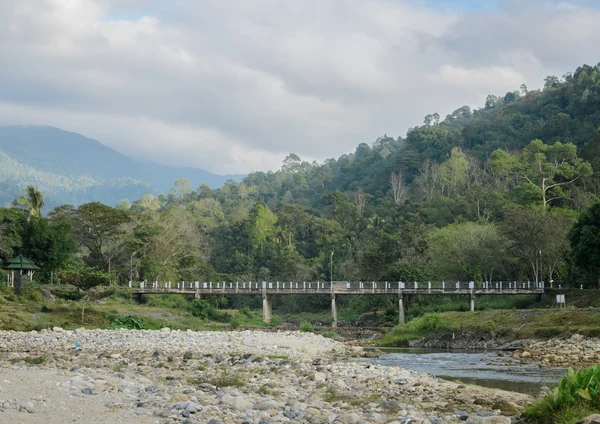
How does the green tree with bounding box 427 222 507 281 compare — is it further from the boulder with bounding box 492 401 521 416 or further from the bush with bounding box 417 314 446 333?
the boulder with bounding box 492 401 521 416

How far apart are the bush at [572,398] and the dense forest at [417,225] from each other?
37.2m

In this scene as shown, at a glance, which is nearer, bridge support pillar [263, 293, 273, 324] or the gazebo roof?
the gazebo roof

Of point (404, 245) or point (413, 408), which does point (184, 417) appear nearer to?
point (413, 408)

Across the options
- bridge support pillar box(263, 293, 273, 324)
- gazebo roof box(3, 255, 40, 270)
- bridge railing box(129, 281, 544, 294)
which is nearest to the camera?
gazebo roof box(3, 255, 40, 270)

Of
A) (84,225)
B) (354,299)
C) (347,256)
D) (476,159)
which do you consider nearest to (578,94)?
(476,159)

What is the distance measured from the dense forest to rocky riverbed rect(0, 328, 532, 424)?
956 inches

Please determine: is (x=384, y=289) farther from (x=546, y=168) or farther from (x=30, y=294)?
(x=546, y=168)

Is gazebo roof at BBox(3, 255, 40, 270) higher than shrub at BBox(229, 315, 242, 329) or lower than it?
higher

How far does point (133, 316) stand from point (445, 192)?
7412cm

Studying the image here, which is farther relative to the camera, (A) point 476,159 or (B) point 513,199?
(A) point 476,159

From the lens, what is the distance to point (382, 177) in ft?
435

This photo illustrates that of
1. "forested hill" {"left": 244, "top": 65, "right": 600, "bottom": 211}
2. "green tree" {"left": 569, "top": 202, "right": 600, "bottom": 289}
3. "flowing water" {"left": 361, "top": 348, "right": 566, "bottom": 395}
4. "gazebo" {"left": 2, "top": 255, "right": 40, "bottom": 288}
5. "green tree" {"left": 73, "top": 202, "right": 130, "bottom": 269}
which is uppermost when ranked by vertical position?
"forested hill" {"left": 244, "top": 65, "right": 600, "bottom": 211}

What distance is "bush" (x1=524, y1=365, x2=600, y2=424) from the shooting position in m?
9.36

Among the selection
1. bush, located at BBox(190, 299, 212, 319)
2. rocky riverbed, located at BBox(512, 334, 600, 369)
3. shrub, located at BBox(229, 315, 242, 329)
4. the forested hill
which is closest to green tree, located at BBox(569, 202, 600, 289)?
rocky riverbed, located at BBox(512, 334, 600, 369)
